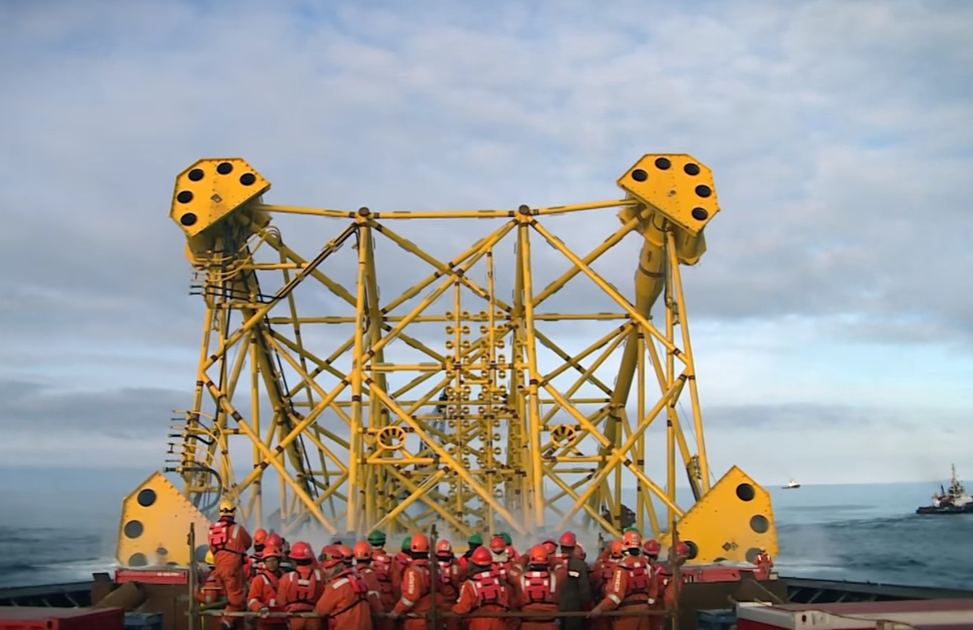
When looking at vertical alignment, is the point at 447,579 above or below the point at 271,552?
below

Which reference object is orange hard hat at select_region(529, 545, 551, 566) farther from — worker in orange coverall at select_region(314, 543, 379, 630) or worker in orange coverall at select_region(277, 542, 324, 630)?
worker in orange coverall at select_region(277, 542, 324, 630)

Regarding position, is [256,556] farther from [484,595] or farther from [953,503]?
[953,503]

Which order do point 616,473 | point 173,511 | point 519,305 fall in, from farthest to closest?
point 616,473
point 519,305
point 173,511

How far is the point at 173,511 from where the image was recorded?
24578 mm

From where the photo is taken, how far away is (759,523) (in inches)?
976

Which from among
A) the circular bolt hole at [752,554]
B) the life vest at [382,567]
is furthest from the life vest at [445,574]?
the circular bolt hole at [752,554]

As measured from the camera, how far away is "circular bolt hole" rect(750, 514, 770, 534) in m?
24.7

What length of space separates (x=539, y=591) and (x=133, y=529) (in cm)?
1366

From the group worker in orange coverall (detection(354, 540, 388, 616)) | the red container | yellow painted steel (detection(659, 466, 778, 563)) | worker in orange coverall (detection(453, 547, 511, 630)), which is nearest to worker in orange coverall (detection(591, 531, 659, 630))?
worker in orange coverall (detection(453, 547, 511, 630))

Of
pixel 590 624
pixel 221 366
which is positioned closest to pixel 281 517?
pixel 221 366

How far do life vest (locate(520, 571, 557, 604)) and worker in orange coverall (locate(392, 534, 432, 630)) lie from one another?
1442mm

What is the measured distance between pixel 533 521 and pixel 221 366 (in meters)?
9.65

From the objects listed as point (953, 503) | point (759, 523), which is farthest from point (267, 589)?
point (953, 503)

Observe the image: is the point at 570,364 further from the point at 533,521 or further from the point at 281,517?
the point at 281,517
